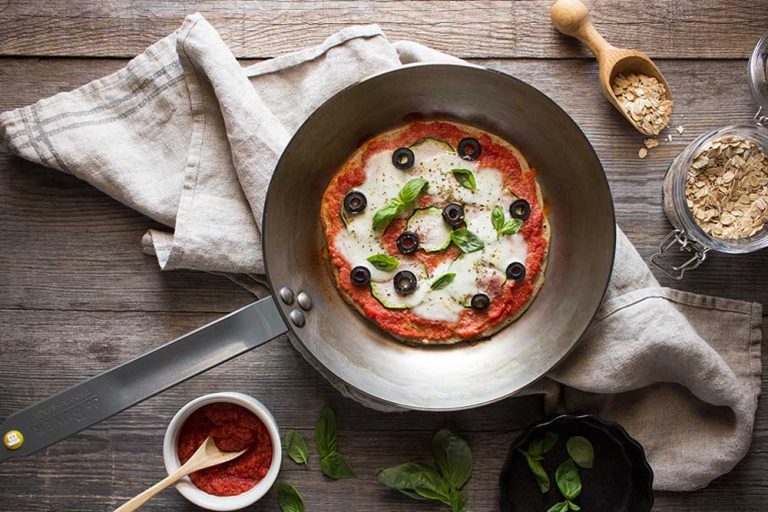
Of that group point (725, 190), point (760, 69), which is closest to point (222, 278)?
point (725, 190)

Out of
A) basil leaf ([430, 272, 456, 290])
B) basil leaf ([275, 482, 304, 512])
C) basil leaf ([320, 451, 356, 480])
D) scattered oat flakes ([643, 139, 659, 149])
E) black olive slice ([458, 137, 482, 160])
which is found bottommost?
basil leaf ([275, 482, 304, 512])

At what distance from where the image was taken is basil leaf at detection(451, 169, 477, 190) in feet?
8.38

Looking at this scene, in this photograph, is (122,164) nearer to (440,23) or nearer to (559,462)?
(440,23)

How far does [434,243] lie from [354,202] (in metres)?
0.32

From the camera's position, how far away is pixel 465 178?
257 centimetres

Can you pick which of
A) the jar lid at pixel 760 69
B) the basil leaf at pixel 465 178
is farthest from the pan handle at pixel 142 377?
the jar lid at pixel 760 69

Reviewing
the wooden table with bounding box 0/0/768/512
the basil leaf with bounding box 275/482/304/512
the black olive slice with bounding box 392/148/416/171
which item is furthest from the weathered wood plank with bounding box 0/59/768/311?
the basil leaf with bounding box 275/482/304/512

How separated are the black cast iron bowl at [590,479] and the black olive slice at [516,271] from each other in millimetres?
514

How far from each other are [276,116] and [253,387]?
981 millimetres

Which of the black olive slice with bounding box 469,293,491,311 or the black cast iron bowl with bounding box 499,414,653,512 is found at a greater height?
the black olive slice with bounding box 469,293,491,311

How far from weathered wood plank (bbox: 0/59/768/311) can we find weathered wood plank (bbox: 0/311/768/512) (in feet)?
0.44

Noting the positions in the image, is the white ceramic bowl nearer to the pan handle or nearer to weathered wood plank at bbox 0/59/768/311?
the pan handle

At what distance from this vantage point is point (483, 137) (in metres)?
2.61

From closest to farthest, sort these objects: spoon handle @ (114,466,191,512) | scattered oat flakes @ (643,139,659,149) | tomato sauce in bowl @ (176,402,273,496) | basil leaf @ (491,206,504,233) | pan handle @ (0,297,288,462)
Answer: pan handle @ (0,297,288,462)
spoon handle @ (114,466,191,512)
tomato sauce in bowl @ (176,402,273,496)
basil leaf @ (491,206,504,233)
scattered oat flakes @ (643,139,659,149)
